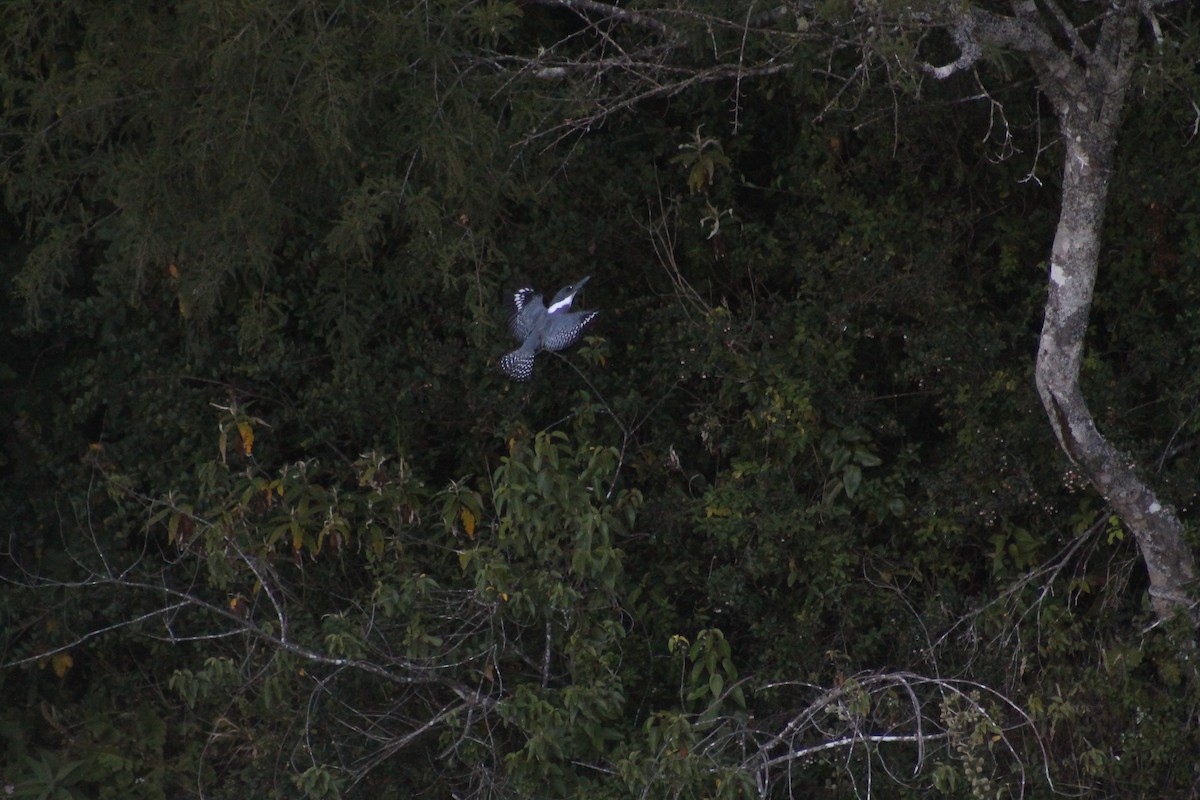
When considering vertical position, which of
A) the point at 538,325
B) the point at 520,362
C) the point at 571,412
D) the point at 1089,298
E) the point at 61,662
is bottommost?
the point at 61,662

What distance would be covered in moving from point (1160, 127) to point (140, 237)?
3.36 metres

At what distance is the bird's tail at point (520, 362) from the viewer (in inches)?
203

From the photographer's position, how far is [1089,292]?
437cm

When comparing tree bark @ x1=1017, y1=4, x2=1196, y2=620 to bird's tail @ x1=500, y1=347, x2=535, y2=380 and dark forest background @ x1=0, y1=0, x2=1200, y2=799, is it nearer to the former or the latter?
dark forest background @ x1=0, y1=0, x2=1200, y2=799

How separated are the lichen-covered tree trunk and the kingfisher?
1.56 m

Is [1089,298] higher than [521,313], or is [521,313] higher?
[1089,298]

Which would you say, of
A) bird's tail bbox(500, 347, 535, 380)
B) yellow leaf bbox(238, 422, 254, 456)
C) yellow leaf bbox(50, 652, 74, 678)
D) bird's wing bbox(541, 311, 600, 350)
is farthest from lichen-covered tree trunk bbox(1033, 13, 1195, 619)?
yellow leaf bbox(50, 652, 74, 678)

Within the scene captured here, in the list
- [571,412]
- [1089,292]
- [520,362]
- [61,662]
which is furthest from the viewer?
[61,662]

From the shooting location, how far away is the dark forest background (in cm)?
449

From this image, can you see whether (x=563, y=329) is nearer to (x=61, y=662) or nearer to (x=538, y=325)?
(x=538, y=325)

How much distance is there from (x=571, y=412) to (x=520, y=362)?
0.48 m

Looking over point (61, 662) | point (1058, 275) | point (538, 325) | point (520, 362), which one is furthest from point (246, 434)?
point (1058, 275)

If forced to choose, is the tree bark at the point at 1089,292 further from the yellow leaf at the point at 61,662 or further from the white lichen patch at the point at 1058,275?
the yellow leaf at the point at 61,662

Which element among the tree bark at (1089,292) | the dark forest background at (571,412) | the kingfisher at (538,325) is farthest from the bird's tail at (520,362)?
the tree bark at (1089,292)
